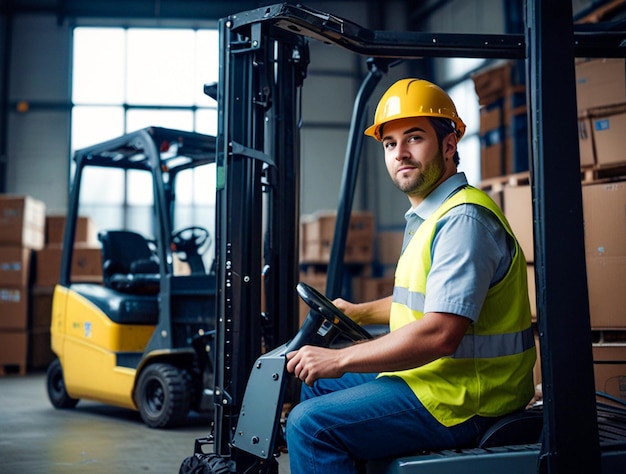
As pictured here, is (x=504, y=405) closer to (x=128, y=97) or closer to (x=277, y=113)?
(x=277, y=113)

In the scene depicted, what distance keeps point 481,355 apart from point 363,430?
41cm

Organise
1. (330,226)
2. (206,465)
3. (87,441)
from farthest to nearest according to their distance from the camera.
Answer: (330,226) < (87,441) < (206,465)

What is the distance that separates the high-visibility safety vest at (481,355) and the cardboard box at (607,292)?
1992 mm

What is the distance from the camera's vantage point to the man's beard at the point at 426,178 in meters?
2.53

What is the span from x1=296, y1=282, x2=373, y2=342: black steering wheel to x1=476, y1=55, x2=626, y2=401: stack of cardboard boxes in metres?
1.93

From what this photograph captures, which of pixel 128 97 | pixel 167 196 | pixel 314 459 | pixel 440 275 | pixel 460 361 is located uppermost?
pixel 128 97

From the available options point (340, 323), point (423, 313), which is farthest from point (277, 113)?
point (423, 313)

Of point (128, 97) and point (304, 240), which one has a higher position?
point (128, 97)

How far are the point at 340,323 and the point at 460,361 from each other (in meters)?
0.48

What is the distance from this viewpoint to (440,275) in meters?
2.19

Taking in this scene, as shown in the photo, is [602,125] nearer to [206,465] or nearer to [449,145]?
[449,145]

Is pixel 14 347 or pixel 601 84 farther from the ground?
pixel 601 84

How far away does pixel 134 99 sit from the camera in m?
13.5

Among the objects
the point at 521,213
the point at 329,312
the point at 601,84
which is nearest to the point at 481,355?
the point at 329,312
